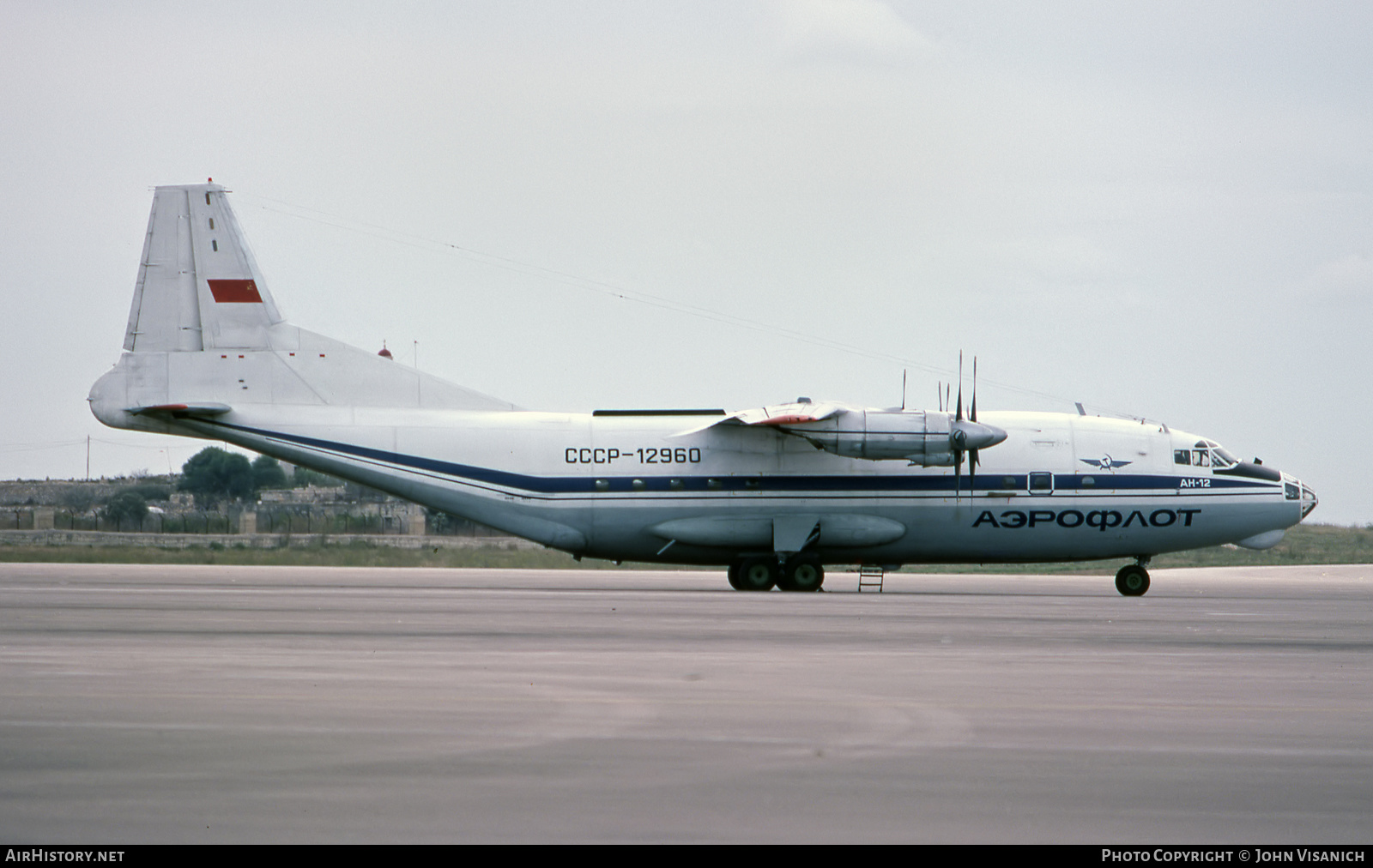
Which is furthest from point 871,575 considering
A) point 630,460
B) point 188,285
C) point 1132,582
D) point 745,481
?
point 188,285

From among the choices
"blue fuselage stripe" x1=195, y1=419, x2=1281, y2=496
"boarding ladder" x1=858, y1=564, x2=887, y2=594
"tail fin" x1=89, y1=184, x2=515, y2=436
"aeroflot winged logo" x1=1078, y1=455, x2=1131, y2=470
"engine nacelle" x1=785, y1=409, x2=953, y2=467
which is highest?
"tail fin" x1=89, y1=184, x2=515, y2=436

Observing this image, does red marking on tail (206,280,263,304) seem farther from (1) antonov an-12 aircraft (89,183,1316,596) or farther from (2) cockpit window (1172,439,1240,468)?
(2) cockpit window (1172,439,1240,468)

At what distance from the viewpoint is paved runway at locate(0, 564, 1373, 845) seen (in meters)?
7.01

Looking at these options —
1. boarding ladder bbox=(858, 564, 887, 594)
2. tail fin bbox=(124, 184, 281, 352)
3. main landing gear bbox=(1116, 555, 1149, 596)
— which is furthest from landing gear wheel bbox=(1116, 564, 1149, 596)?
tail fin bbox=(124, 184, 281, 352)

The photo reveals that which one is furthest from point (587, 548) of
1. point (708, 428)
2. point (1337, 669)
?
point (1337, 669)

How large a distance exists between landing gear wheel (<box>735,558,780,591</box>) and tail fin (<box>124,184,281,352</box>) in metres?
13.4

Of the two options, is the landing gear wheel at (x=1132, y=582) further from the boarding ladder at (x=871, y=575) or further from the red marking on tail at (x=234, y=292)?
the red marking on tail at (x=234, y=292)

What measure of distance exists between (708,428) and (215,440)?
40.6 ft

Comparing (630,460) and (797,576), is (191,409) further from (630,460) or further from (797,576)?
(797,576)

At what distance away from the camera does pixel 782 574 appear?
32219mm

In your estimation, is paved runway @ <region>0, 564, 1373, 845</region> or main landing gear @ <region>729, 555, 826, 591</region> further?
main landing gear @ <region>729, 555, 826, 591</region>

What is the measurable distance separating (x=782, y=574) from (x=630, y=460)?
4.76 metres

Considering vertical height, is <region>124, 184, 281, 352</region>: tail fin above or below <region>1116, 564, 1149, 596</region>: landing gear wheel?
above

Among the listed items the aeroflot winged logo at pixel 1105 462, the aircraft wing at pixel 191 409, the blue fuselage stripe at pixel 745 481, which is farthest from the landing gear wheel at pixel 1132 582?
the aircraft wing at pixel 191 409
